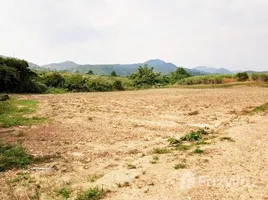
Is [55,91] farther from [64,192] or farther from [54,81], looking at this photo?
[64,192]

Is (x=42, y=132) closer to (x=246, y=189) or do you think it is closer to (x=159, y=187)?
(x=159, y=187)

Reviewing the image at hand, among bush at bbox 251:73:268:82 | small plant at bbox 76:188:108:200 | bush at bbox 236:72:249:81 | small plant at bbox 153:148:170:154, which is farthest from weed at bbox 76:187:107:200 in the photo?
bush at bbox 236:72:249:81

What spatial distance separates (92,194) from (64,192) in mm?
685

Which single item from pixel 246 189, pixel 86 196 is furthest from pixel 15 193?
pixel 246 189

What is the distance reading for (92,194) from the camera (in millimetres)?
6910

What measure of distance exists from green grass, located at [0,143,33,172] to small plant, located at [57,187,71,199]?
236 cm

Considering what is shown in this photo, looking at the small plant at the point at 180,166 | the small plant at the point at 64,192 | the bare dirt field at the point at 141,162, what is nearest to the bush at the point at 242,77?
the bare dirt field at the point at 141,162

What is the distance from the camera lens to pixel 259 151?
996cm

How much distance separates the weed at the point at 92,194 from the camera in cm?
677

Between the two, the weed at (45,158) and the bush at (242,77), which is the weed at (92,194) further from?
the bush at (242,77)

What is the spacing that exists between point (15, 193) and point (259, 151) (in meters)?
7.18

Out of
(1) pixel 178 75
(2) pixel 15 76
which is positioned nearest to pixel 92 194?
(2) pixel 15 76

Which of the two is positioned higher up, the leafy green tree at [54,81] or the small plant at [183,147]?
the leafy green tree at [54,81]

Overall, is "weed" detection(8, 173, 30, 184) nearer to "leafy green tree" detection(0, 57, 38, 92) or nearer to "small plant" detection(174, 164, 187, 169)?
"small plant" detection(174, 164, 187, 169)
